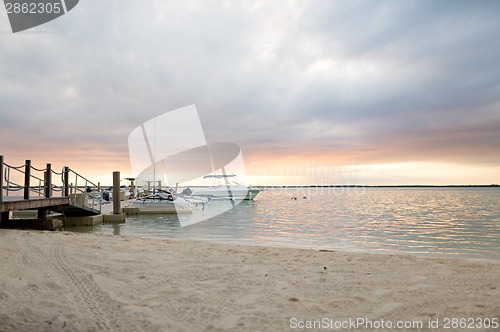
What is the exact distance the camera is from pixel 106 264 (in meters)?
7.14

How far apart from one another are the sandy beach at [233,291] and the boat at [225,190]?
136 ft

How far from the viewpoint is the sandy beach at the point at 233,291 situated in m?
4.28

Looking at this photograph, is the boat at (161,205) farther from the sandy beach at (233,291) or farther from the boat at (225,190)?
the sandy beach at (233,291)

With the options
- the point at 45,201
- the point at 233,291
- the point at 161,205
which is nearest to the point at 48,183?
the point at 45,201

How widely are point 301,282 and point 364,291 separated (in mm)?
1055

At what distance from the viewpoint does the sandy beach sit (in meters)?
4.28

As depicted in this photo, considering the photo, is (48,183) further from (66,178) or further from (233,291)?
(233,291)

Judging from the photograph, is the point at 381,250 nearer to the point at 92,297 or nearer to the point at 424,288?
the point at 424,288

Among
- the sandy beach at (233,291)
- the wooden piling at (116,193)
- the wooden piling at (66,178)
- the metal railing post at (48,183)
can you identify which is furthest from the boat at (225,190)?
the sandy beach at (233,291)

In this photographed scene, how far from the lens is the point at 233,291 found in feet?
18.0

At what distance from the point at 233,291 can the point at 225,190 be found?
4557 cm

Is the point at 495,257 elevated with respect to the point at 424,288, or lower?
lower

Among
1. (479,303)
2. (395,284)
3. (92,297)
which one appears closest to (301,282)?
(395,284)

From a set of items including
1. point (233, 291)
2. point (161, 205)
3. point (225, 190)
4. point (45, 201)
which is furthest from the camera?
point (225, 190)
